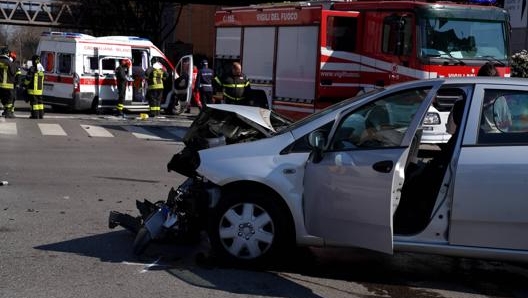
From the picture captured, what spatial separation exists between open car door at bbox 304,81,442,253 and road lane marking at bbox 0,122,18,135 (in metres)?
11.5

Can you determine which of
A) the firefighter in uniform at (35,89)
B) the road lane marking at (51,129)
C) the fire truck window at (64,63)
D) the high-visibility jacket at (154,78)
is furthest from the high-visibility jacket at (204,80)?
the road lane marking at (51,129)

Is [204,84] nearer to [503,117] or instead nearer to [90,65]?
[90,65]

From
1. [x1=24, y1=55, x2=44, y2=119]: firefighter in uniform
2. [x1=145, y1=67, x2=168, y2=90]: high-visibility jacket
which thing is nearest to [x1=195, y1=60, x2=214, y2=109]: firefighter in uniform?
[x1=145, y1=67, x2=168, y2=90]: high-visibility jacket

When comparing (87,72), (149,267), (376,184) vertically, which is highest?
(87,72)

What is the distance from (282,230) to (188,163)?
4.21ft

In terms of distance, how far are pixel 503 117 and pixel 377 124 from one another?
0.94 m

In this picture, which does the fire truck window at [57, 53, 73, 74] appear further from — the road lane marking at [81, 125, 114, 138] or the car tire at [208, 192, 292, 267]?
the car tire at [208, 192, 292, 267]

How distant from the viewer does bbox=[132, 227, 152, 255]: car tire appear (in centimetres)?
602

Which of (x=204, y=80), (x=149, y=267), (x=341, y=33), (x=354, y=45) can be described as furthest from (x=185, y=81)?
(x=149, y=267)

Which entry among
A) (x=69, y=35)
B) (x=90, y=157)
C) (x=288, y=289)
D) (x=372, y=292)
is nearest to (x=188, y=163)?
(x=288, y=289)

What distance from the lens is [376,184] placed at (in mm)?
5125

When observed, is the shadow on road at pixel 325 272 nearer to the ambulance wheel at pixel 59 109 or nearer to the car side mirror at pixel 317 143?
the car side mirror at pixel 317 143

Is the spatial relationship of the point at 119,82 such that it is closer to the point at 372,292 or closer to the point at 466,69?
the point at 466,69

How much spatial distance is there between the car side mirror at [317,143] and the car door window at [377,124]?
99mm
